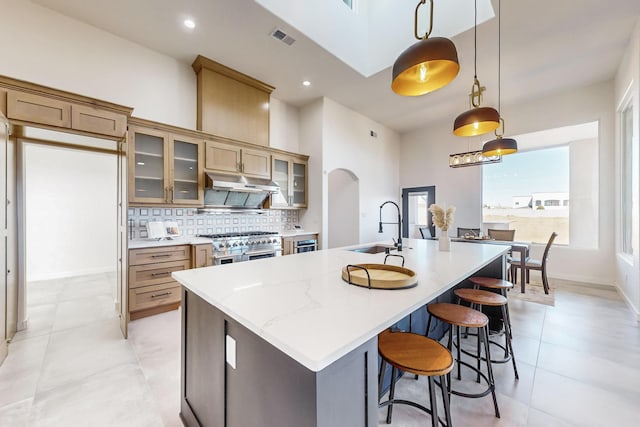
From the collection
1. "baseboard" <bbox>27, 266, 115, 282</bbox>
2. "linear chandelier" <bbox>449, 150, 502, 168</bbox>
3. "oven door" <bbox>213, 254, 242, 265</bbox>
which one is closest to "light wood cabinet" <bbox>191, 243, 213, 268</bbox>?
"oven door" <bbox>213, 254, 242, 265</bbox>

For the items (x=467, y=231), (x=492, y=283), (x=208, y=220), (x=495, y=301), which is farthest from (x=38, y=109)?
(x=467, y=231)

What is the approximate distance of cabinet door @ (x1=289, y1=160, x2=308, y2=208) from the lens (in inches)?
200

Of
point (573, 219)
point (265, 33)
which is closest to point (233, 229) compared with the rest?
point (265, 33)

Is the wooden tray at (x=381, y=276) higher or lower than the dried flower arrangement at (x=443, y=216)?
lower

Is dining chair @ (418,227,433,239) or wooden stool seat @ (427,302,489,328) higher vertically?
dining chair @ (418,227,433,239)

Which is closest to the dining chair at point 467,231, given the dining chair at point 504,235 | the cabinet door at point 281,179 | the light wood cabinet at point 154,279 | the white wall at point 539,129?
the dining chair at point 504,235

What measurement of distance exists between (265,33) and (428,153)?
5011 millimetres

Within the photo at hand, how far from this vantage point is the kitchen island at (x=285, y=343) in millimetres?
775

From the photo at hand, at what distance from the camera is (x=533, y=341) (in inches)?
101

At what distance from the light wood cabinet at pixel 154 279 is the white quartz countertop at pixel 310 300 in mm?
1908

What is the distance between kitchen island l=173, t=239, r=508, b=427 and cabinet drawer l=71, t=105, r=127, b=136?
222 centimetres

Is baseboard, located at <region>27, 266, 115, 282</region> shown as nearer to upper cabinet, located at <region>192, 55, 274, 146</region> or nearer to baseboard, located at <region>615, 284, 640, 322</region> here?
→ upper cabinet, located at <region>192, 55, 274, 146</region>

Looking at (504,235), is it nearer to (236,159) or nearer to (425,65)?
(425,65)

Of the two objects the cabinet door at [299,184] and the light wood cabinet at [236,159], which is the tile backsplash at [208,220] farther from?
the light wood cabinet at [236,159]
